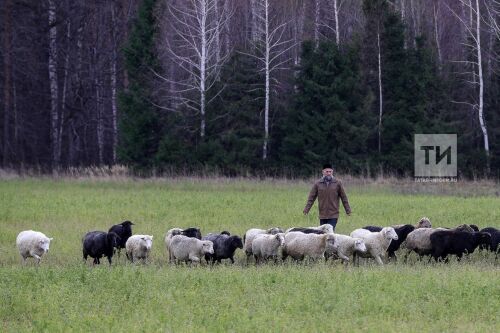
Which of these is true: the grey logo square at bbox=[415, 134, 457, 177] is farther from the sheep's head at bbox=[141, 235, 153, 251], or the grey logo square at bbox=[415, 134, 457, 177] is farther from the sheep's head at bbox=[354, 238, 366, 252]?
the sheep's head at bbox=[141, 235, 153, 251]

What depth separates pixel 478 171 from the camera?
1870 inches

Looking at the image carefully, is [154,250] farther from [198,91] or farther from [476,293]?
[198,91]

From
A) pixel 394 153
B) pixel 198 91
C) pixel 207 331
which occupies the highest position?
pixel 198 91

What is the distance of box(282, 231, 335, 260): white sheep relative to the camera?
20.6m

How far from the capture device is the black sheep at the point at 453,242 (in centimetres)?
2133

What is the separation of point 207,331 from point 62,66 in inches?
1951

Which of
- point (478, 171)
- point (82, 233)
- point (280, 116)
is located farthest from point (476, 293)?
point (280, 116)

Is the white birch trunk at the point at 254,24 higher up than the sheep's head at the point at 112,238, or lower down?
higher up

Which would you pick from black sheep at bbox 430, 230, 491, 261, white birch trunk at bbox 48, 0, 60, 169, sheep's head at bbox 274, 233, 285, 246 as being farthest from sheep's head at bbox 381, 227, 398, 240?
white birch trunk at bbox 48, 0, 60, 169

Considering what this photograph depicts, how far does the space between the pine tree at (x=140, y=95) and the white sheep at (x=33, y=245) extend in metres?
28.2

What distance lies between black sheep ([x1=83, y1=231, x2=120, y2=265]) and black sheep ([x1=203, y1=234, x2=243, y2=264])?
6.94 feet

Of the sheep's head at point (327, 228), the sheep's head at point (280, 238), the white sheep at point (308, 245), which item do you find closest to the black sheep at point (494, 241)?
the sheep's head at point (327, 228)

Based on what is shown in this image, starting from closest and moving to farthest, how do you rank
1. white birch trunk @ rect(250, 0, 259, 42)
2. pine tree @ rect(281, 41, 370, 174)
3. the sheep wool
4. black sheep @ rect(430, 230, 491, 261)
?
the sheep wool, black sheep @ rect(430, 230, 491, 261), pine tree @ rect(281, 41, 370, 174), white birch trunk @ rect(250, 0, 259, 42)

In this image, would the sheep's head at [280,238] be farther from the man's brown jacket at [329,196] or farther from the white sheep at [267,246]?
the man's brown jacket at [329,196]
